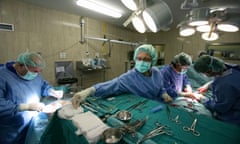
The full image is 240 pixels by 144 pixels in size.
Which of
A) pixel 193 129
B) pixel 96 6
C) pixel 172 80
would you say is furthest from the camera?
pixel 96 6

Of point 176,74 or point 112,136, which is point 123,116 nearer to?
point 112,136

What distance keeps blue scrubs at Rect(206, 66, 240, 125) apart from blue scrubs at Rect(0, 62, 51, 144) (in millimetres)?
2085

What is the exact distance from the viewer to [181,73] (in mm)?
2283

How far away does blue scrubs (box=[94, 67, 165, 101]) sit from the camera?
1.34 m

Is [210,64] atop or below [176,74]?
atop

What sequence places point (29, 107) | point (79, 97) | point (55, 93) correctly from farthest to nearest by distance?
point (55, 93), point (29, 107), point (79, 97)

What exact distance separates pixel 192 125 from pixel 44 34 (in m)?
3.00

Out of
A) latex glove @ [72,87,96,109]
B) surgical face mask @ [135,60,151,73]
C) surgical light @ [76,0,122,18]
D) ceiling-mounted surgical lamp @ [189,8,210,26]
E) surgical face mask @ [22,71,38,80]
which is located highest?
surgical light @ [76,0,122,18]

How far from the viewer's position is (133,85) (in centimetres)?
149

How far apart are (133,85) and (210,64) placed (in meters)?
0.87

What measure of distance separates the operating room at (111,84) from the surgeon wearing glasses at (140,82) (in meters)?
0.01

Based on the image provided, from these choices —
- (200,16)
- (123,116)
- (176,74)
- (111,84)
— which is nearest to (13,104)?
(111,84)

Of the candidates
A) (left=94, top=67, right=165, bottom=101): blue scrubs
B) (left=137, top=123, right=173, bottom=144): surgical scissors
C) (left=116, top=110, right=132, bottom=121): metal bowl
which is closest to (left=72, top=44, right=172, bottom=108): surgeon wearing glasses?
(left=94, top=67, right=165, bottom=101): blue scrubs

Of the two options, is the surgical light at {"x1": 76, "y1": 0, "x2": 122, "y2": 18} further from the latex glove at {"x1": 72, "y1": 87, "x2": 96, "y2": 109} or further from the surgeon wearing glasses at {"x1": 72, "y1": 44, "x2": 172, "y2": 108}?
the latex glove at {"x1": 72, "y1": 87, "x2": 96, "y2": 109}
